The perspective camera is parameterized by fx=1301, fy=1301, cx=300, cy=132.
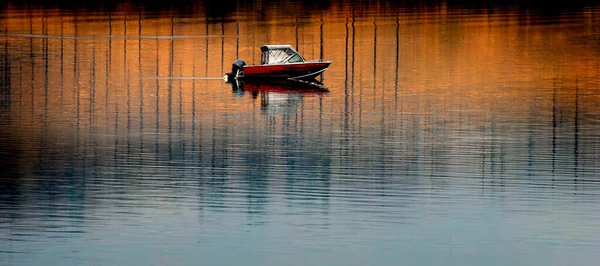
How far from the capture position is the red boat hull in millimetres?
73188

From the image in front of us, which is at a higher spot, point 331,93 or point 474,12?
point 474,12

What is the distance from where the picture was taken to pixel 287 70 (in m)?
73.6

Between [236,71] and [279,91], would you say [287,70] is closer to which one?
[236,71]

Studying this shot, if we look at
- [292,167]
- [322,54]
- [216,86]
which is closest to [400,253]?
[292,167]

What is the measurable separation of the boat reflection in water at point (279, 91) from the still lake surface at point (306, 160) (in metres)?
0.17

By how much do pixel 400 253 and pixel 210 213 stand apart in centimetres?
606

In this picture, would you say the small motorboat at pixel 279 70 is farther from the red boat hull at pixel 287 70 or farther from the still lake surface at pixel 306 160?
the still lake surface at pixel 306 160

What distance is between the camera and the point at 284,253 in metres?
26.7

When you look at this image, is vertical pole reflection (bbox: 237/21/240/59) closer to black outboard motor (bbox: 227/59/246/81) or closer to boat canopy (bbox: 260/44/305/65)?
boat canopy (bbox: 260/44/305/65)

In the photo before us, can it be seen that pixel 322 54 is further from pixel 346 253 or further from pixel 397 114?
pixel 346 253

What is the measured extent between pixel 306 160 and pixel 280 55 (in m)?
34.6

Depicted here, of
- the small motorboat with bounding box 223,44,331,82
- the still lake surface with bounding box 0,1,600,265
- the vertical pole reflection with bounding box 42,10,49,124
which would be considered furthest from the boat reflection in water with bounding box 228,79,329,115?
the vertical pole reflection with bounding box 42,10,49,124

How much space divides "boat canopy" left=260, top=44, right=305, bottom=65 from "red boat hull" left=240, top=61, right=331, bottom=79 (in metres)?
1.37

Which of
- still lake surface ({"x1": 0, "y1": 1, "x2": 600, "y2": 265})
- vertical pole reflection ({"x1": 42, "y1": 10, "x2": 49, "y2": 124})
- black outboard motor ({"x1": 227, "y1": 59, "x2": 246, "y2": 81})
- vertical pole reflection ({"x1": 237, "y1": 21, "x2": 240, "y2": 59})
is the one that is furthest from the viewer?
vertical pole reflection ({"x1": 237, "y1": 21, "x2": 240, "y2": 59})
